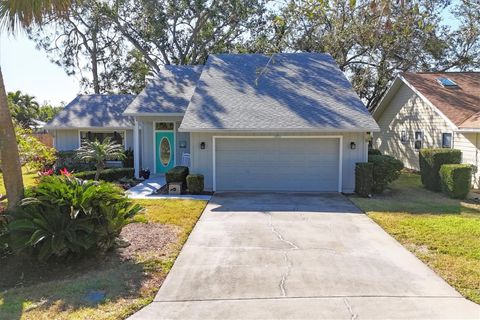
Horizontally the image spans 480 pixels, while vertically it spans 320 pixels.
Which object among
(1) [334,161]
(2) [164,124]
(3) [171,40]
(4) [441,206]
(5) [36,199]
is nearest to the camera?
(5) [36,199]

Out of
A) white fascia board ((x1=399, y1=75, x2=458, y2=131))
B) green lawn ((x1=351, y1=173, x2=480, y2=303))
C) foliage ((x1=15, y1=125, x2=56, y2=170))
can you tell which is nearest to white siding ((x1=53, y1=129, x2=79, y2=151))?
foliage ((x1=15, y1=125, x2=56, y2=170))

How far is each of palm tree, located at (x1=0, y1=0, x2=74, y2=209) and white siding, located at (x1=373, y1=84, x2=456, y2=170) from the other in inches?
592

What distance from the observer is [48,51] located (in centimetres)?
2880

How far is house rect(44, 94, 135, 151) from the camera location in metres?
20.3

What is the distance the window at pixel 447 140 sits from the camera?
55.2 feet

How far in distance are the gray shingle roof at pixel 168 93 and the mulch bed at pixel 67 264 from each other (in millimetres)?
9802

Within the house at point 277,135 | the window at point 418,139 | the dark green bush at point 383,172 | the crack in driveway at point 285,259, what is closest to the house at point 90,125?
the house at point 277,135

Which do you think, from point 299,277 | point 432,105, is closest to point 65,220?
point 299,277

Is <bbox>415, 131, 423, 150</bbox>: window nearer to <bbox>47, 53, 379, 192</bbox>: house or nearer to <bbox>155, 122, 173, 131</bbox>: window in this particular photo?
<bbox>47, 53, 379, 192</bbox>: house

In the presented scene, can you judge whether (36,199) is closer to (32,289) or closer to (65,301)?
(32,289)

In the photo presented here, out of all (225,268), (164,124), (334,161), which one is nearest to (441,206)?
(334,161)

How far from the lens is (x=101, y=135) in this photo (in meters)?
20.9

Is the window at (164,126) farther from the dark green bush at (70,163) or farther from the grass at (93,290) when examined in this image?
the grass at (93,290)

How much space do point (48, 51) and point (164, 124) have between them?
16.3m
